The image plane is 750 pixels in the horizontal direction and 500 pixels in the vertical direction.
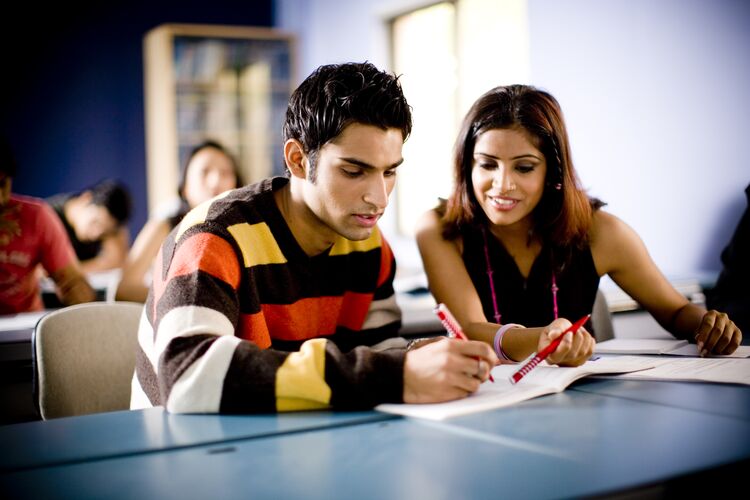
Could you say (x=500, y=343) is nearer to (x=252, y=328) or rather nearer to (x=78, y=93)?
(x=252, y=328)

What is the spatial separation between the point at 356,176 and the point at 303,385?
0.46 m

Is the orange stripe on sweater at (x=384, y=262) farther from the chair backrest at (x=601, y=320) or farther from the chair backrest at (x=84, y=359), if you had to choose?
the chair backrest at (x=601, y=320)

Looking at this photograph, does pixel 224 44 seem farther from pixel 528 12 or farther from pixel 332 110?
pixel 332 110

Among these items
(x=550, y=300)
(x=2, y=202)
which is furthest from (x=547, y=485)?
(x=2, y=202)

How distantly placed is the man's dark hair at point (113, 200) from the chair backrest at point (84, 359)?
296 cm

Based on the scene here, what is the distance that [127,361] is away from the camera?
177 centimetres

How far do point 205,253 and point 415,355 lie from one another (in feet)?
1.32

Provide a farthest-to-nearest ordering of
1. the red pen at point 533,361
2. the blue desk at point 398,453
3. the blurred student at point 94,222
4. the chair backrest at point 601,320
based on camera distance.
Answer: the blurred student at point 94,222 → the chair backrest at point 601,320 → the red pen at point 533,361 → the blue desk at point 398,453

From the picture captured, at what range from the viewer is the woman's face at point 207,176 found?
3.36 m

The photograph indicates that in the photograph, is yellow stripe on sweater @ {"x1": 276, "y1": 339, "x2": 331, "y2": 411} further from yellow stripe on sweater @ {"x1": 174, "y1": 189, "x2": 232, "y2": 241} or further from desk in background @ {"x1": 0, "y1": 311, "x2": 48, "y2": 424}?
desk in background @ {"x1": 0, "y1": 311, "x2": 48, "y2": 424}

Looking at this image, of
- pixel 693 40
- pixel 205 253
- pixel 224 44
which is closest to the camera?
pixel 205 253

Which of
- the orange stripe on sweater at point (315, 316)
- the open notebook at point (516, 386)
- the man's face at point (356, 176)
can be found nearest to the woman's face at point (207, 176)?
the orange stripe on sweater at point (315, 316)

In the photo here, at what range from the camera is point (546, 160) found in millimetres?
1865

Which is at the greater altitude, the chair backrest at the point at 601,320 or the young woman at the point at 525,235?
the young woman at the point at 525,235
